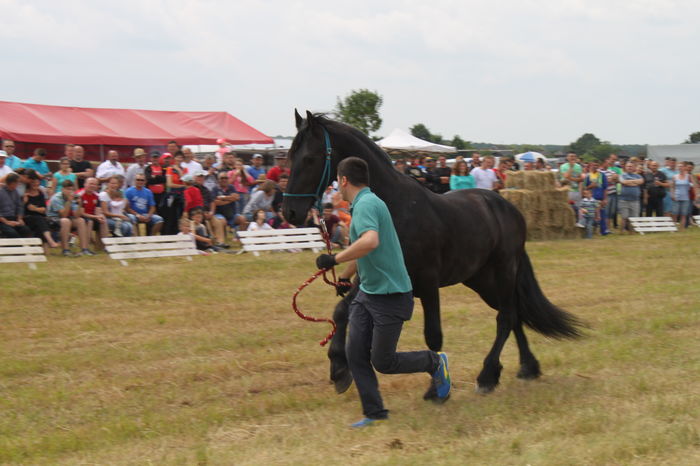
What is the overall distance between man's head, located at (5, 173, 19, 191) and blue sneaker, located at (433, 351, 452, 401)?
8.81 meters


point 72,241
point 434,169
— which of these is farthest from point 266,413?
point 434,169

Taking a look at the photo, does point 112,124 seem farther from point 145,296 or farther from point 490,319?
point 490,319

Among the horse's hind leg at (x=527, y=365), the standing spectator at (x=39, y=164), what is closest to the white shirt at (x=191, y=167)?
the standing spectator at (x=39, y=164)

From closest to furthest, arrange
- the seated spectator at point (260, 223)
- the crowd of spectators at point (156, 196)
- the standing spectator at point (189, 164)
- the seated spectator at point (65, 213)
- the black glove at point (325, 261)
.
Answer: the black glove at point (325, 261) → the crowd of spectators at point (156, 196) → the seated spectator at point (65, 213) → the seated spectator at point (260, 223) → the standing spectator at point (189, 164)

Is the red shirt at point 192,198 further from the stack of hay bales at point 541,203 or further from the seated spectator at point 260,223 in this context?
the stack of hay bales at point 541,203

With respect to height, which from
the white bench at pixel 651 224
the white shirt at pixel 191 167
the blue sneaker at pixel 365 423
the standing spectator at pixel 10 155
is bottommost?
the white bench at pixel 651 224

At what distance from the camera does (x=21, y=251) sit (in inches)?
470

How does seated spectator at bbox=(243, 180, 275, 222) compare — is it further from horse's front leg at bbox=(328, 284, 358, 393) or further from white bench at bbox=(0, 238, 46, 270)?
horse's front leg at bbox=(328, 284, 358, 393)

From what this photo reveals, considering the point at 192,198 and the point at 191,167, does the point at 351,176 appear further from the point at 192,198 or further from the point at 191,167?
the point at 191,167

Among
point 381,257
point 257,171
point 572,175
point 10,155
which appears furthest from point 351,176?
point 572,175

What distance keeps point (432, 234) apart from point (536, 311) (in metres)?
1.69

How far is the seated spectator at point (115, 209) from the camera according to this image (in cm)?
1374

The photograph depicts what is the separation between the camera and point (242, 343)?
8039 millimetres

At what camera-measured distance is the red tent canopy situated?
Answer: 23.9m
